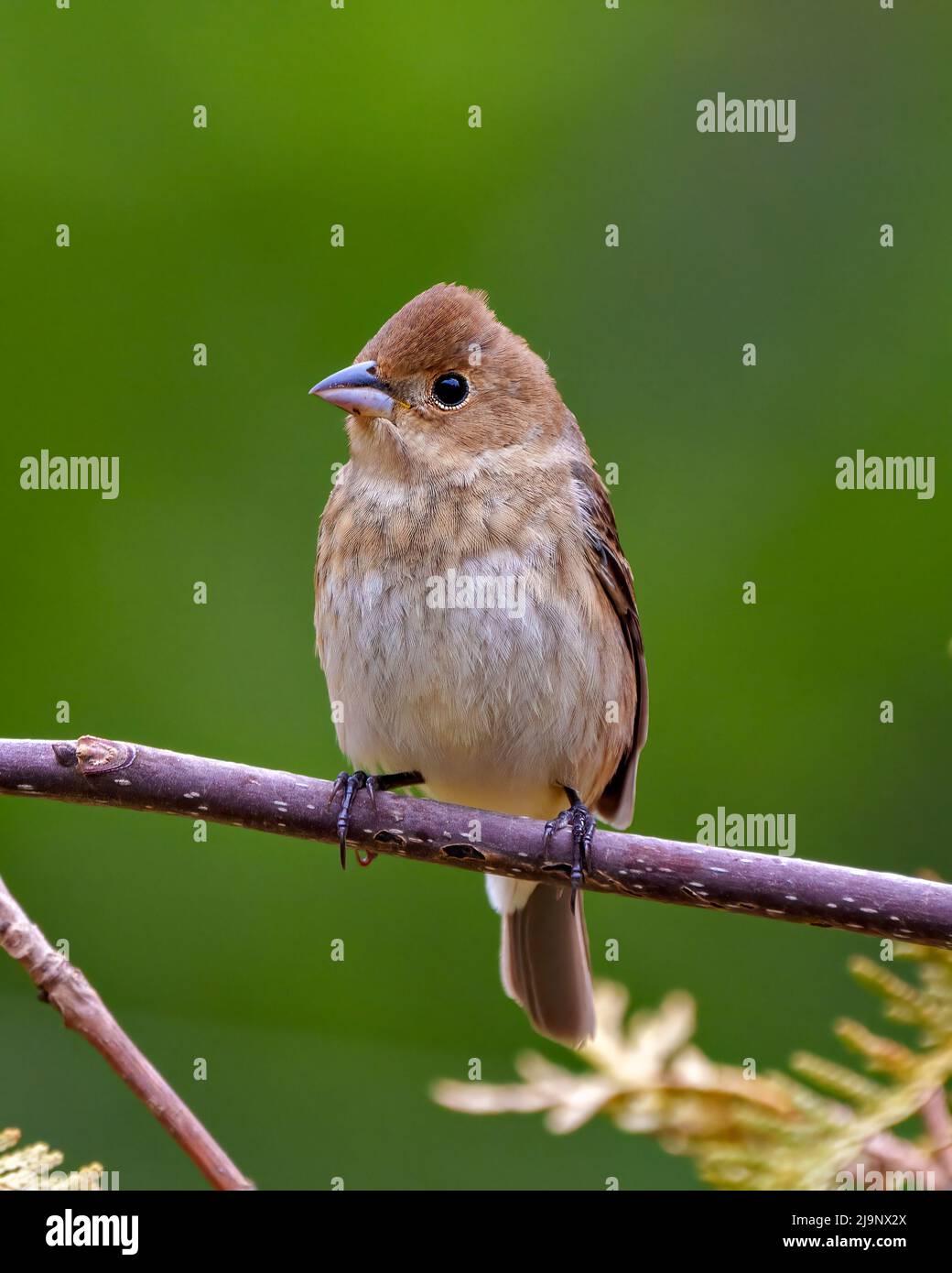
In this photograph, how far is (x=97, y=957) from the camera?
4375 mm

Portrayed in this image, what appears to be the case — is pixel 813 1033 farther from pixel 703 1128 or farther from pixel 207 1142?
pixel 207 1142

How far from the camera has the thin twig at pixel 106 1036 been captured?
1685 millimetres

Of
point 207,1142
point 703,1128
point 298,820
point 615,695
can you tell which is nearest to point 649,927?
point 615,695

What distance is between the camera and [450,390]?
384 cm

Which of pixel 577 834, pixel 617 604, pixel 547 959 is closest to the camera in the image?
pixel 577 834

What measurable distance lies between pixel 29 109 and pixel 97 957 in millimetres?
2696

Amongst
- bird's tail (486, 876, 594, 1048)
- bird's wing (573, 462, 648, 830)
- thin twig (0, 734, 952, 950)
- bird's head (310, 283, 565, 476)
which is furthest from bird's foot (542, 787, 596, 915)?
bird's head (310, 283, 565, 476)

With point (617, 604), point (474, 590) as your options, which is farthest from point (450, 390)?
point (617, 604)

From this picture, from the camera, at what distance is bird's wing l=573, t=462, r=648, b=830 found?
392cm

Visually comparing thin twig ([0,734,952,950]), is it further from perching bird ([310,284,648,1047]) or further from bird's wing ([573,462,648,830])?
bird's wing ([573,462,648,830])

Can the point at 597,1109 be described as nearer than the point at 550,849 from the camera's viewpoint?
Yes

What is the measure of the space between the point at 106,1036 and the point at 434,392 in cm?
229

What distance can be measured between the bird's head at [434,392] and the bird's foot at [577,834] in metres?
0.98

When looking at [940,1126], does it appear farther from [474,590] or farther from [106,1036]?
[474,590]
